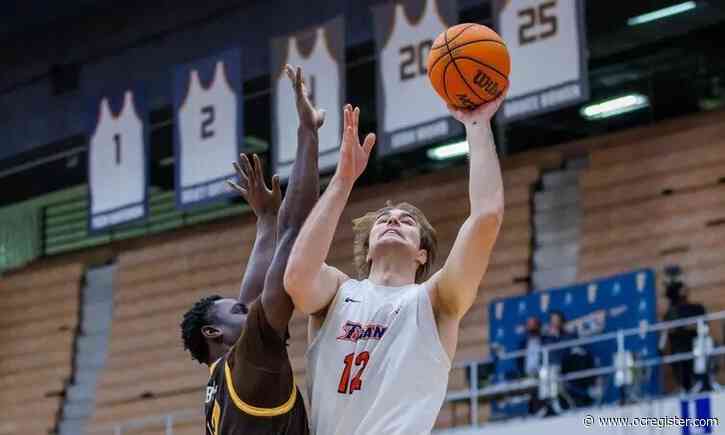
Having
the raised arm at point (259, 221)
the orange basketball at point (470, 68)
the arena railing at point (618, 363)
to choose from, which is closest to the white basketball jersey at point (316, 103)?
the arena railing at point (618, 363)

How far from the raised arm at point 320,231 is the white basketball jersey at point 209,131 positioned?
11761 mm

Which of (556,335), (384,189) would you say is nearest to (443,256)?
(384,189)

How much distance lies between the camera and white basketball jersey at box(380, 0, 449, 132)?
48.5ft

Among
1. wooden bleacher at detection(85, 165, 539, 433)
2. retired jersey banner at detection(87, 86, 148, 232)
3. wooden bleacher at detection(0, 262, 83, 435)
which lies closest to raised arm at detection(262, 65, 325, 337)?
wooden bleacher at detection(85, 165, 539, 433)

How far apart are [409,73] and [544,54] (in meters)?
1.69

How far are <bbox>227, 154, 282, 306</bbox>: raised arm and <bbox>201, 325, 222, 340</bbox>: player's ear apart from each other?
229 millimetres

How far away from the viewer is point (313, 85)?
15672mm

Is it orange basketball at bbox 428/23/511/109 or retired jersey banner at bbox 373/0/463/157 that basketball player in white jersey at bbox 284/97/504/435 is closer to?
orange basketball at bbox 428/23/511/109

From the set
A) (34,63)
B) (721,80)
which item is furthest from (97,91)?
(721,80)

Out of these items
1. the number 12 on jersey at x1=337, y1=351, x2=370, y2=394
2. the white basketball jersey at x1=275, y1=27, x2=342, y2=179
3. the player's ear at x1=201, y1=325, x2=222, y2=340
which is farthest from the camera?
the white basketball jersey at x1=275, y1=27, x2=342, y2=179

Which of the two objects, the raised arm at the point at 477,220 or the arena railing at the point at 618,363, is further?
the arena railing at the point at 618,363

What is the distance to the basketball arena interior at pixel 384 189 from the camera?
547 inches

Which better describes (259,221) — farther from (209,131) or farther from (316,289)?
(209,131)

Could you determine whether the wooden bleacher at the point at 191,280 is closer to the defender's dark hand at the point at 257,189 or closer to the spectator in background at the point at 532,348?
the spectator in background at the point at 532,348
